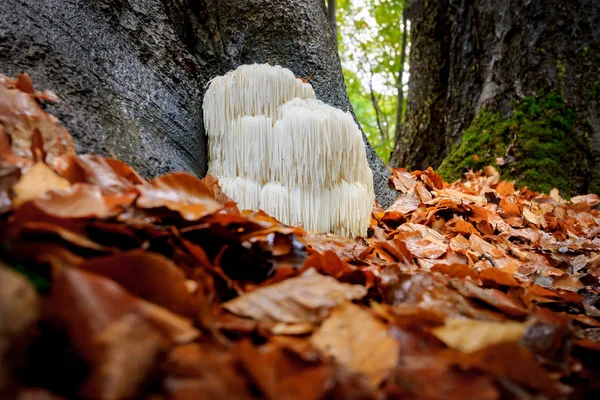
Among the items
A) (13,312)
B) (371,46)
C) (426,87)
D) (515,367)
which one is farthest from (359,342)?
(371,46)

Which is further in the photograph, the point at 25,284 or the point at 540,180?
the point at 540,180

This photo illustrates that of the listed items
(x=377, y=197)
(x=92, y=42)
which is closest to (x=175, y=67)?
Answer: (x=92, y=42)

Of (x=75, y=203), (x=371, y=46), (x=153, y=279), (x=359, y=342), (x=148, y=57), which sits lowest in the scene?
(x=359, y=342)

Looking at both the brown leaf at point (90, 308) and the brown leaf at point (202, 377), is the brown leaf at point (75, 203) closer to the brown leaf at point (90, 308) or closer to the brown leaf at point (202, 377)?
the brown leaf at point (90, 308)

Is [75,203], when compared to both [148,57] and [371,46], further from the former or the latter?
[371,46]

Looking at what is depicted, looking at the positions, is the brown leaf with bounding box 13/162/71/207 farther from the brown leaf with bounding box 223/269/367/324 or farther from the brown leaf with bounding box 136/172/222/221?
the brown leaf with bounding box 223/269/367/324

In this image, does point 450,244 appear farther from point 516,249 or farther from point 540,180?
point 540,180

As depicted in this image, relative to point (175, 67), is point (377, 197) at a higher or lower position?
lower

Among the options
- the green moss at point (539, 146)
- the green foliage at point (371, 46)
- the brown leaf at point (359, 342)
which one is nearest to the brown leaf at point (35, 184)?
the brown leaf at point (359, 342)
